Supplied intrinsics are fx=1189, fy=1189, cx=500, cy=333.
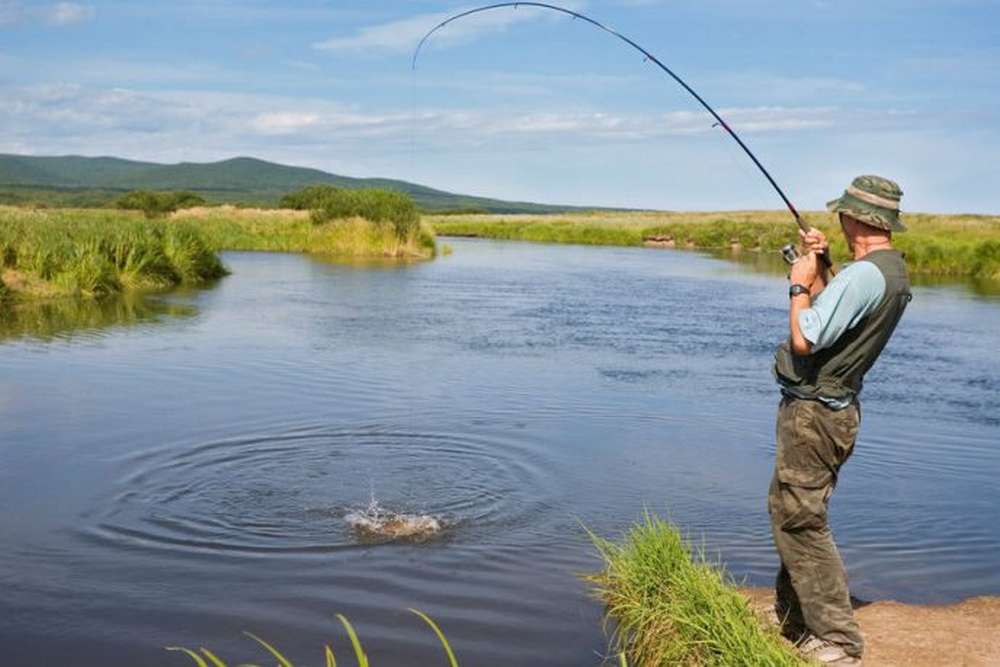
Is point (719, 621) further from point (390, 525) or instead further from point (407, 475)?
point (407, 475)

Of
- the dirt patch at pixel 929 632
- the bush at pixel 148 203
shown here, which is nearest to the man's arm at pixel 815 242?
the dirt patch at pixel 929 632

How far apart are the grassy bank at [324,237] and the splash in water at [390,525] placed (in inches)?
1062

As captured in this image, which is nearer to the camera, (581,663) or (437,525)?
(581,663)

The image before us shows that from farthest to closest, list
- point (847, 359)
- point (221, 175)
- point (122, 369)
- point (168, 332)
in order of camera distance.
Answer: point (221, 175)
point (168, 332)
point (122, 369)
point (847, 359)

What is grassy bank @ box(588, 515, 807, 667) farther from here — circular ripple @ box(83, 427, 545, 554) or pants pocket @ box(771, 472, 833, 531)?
circular ripple @ box(83, 427, 545, 554)

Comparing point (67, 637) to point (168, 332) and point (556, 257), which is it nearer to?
point (168, 332)

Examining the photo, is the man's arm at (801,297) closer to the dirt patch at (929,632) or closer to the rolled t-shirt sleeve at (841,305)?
the rolled t-shirt sleeve at (841,305)

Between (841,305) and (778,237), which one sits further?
(778,237)

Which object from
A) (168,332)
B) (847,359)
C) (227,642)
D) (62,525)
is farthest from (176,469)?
(168,332)

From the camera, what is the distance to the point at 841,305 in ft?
14.1

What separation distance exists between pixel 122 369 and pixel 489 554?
7227 millimetres

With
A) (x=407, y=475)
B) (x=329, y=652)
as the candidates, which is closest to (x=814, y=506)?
(x=329, y=652)

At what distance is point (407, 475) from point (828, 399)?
4.17 m

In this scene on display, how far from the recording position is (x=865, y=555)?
652 centimetres
